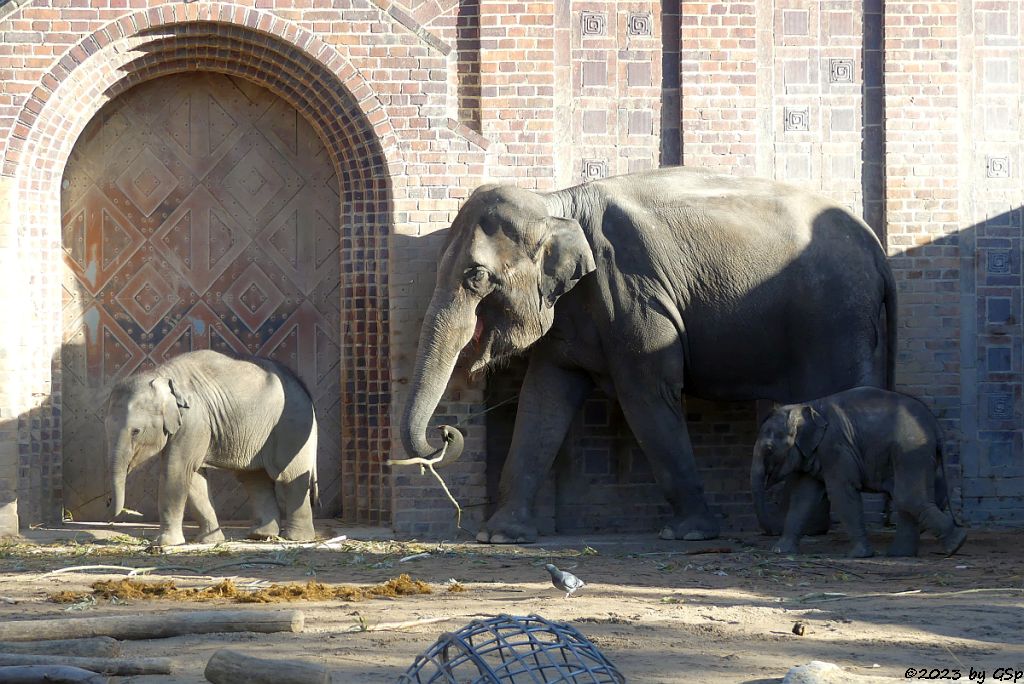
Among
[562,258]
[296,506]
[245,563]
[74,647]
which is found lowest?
[245,563]

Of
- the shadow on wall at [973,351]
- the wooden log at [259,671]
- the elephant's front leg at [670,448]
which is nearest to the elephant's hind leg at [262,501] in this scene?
the elephant's front leg at [670,448]

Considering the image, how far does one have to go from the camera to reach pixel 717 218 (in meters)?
10.8

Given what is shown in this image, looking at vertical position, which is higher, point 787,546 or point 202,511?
point 202,511

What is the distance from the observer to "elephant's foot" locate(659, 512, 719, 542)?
10664 mm

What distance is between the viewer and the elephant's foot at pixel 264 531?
10672 mm

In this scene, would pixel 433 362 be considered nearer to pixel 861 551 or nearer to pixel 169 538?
pixel 169 538

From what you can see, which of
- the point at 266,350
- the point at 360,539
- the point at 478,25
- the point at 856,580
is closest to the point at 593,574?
the point at 856,580

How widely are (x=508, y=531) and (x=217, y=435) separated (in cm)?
215

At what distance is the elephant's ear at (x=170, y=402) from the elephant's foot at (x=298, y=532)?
1119mm

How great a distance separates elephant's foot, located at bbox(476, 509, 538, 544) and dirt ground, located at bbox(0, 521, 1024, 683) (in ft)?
0.68

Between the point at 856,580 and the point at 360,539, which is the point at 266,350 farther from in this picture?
the point at 856,580

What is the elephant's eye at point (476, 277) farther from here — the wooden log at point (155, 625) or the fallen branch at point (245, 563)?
the wooden log at point (155, 625)

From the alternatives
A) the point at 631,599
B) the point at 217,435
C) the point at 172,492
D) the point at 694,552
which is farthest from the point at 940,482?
the point at 172,492

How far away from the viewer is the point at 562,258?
10.2 m
